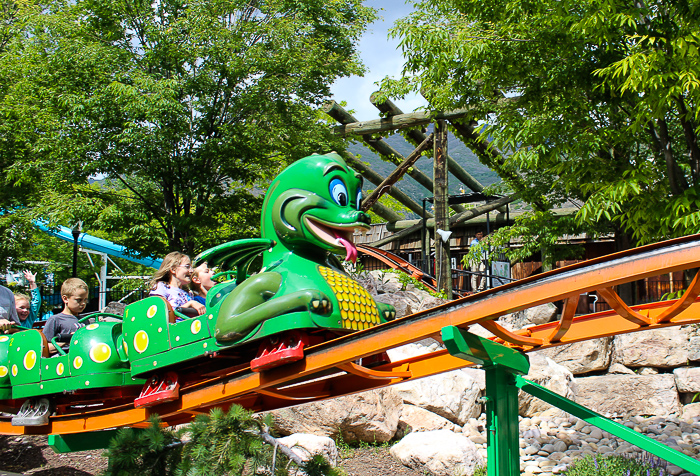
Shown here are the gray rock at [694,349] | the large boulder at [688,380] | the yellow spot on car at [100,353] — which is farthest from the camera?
the gray rock at [694,349]

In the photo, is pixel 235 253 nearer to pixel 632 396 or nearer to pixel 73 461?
pixel 73 461

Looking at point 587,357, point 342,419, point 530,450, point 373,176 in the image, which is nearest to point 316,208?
point 342,419

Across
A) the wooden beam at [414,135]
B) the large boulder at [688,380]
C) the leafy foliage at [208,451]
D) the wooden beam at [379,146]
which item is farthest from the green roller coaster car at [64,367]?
the wooden beam at [379,146]

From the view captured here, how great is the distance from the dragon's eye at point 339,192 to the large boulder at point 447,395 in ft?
10.2

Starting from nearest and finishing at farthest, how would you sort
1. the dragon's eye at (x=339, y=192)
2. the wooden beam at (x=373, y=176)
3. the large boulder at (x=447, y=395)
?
1. the dragon's eye at (x=339, y=192)
2. the large boulder at (x=447, y=395)
3. the wooden beam at (x=373, y=176)

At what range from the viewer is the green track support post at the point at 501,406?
251 cm

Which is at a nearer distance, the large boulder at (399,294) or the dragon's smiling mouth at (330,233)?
the dragon's smiling mouth at (330,233)

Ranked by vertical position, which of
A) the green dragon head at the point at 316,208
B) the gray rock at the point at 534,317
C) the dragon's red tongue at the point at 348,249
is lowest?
the dragon's red tongue at the point at 348,249

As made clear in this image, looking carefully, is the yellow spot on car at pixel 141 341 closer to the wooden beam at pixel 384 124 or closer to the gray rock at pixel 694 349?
the gray rock at pixel 694 349

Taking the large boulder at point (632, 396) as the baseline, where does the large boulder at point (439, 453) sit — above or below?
below

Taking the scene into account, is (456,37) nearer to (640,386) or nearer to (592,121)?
(592,121)

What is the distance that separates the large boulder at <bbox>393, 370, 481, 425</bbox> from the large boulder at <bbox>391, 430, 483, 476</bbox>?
79 cm

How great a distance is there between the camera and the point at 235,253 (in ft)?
10.9

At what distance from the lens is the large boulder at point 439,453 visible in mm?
4465
